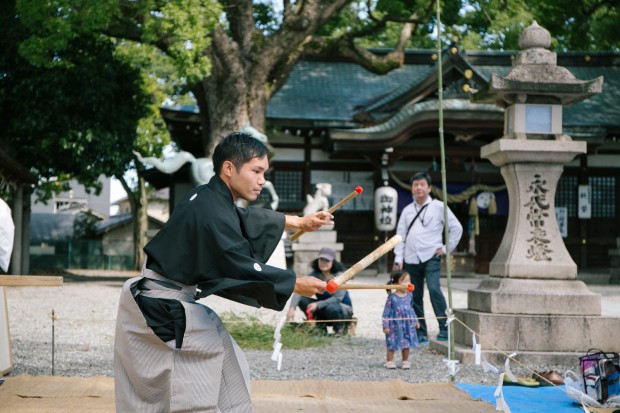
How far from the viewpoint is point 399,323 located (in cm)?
634

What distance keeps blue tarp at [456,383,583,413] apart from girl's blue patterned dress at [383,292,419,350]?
78 cm

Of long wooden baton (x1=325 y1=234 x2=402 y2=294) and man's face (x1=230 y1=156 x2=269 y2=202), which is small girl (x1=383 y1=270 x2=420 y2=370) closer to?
long wooden baton (x1=325 y1=234 x2=402 y2=294)

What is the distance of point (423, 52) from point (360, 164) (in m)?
4.25

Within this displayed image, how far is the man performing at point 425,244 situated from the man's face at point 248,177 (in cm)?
419

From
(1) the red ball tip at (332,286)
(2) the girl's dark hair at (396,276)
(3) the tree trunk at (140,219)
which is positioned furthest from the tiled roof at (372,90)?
(1) the red ball tip at (332,286)

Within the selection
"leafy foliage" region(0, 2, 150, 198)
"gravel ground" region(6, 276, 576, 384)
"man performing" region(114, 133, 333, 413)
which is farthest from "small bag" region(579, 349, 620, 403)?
"leafy foliage" region(0, 2, 150, 198)

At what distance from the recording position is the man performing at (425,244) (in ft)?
24.1

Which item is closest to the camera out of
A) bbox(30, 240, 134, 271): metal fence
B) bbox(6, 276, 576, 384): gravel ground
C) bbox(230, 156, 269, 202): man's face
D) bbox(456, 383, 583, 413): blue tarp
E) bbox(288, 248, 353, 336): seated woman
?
bbox(230, 156, 269, 202): man's face

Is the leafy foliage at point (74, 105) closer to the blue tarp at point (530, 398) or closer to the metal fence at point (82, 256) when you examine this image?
the metal fence at point (82, 256)

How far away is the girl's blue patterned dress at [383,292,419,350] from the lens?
6.34m

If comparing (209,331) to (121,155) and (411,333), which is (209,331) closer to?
(411,333)

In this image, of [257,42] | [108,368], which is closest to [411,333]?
[108,368]

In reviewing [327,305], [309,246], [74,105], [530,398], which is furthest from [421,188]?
[74,105]

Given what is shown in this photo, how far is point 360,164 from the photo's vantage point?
Result: 1911 cm
